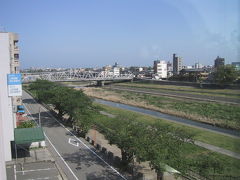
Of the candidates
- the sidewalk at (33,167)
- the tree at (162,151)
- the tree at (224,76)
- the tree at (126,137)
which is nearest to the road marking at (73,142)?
the sidewalk at (33,167)

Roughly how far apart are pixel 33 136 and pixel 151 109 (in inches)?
610

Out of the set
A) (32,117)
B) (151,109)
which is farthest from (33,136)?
(151,109)

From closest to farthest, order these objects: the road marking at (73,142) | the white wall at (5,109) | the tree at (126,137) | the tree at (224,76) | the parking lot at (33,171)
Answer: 1. the tree at (126,137)
2. the parking lot at (33,171)
3. the white wall at (5,109)
4. the road marking at (73,142)
5. the tree at (224,76)

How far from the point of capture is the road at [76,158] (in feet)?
27.8

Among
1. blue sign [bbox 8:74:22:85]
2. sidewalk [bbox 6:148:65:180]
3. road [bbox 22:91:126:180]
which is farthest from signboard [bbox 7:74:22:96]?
road [bbox 22:91:126:180]

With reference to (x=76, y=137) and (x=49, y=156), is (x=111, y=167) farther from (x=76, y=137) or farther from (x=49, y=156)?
(x=76, y=137)

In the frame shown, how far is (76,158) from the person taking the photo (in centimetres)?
1005

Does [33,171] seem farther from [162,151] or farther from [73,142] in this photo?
[162,151]

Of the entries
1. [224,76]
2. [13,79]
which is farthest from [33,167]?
[224,76]

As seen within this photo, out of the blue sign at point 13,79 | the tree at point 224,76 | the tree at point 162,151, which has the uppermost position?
the blue sign at point 13,79

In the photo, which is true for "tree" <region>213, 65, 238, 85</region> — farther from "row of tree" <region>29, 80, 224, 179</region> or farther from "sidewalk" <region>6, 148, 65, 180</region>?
"sidewalk" <region>6, 148, 65, 180</region>

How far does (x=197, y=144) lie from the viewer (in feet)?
39.9

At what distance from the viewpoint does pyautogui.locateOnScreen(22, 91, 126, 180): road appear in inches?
334

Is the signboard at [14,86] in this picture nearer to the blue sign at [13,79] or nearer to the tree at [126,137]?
the blue sign at [13,79]
